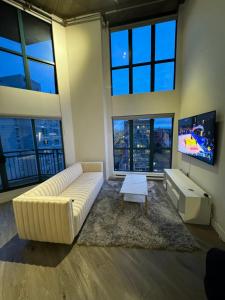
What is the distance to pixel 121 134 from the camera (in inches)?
173

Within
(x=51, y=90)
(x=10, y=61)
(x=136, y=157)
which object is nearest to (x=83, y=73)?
(x=51, y=90)

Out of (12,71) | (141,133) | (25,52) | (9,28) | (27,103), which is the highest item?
(9,28)

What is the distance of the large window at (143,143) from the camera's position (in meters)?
4.07

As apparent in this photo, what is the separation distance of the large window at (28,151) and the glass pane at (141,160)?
2279 millimetres

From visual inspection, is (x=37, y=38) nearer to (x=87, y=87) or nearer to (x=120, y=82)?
(x=87, y=87)

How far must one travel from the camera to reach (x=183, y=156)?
3.42 metres

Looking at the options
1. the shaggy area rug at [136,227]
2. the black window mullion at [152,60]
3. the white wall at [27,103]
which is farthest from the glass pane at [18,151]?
the black window mullion at [152,60]

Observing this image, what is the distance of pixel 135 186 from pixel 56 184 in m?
→ 1.56

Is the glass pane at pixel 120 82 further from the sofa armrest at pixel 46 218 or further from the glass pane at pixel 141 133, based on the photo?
the sofa armrest at pixel 46 218

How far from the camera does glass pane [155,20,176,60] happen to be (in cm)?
360

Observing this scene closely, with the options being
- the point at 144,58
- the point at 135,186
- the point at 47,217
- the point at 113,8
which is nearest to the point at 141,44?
the point at 144,58

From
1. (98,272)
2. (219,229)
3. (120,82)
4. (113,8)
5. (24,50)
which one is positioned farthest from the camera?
(120,82)

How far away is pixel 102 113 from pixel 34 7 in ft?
9.28

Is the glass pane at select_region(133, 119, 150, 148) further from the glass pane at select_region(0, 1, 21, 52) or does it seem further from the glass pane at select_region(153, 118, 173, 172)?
the glass pane at select_region(0, 1, 21, 52)
